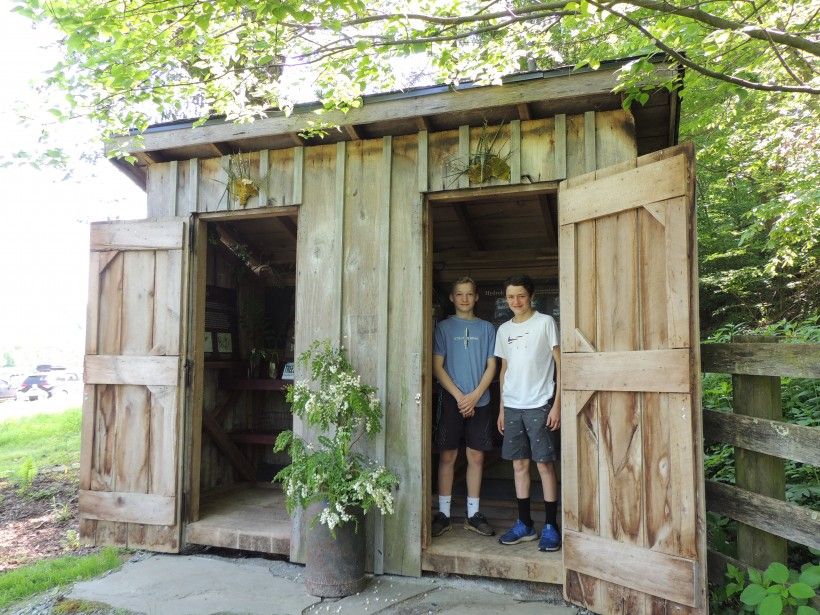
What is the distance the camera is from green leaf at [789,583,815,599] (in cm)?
233

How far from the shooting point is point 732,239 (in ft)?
25.3

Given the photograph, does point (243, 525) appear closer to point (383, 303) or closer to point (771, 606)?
point (383, 303)

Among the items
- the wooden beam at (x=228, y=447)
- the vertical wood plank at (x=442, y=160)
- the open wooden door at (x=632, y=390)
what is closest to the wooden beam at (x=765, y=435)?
the open wooden door at (x=632, y=390)

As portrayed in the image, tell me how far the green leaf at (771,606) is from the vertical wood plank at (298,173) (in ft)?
11.3

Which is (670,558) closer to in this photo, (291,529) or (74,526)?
(291,529)

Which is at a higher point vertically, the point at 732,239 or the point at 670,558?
the point at 732,239

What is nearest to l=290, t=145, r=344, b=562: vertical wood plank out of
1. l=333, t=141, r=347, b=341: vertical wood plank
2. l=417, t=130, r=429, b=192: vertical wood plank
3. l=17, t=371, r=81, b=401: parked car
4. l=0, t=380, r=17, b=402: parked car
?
l=333, t=141, r=347, b=341: vertical wood plank

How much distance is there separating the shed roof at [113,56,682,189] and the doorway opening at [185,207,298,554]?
86cm

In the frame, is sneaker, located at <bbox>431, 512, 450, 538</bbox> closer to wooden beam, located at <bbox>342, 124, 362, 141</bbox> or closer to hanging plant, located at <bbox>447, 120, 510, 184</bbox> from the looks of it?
hanging plant, located at <bbox>447, 120, 510, 184</bbox>

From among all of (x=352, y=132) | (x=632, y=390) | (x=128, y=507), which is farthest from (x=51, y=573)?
(x=632, y=390)

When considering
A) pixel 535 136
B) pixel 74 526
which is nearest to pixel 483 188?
pixel 535 136

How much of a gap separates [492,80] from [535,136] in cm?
46

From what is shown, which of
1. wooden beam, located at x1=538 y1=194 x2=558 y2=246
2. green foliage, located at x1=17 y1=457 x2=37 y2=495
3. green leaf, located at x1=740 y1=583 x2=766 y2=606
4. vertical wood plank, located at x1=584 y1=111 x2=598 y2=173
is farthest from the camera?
green foliage, located at x1=17 y1=457 x2=37 y2=495

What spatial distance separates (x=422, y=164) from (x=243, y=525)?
2902 millimetres
